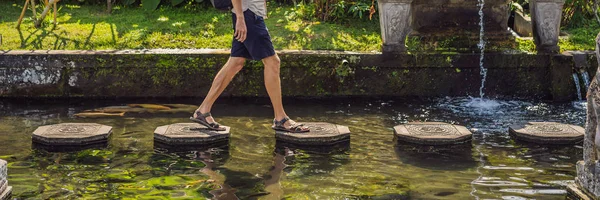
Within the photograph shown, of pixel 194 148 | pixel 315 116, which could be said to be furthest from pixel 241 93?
pixel 194 148

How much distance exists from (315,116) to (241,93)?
3.88ft

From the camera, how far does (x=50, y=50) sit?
28.5 ft

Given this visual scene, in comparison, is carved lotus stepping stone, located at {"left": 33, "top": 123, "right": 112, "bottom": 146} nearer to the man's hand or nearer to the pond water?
the pond water

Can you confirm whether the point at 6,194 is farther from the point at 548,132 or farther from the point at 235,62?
the point at 548,132

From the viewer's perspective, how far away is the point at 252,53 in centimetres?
641

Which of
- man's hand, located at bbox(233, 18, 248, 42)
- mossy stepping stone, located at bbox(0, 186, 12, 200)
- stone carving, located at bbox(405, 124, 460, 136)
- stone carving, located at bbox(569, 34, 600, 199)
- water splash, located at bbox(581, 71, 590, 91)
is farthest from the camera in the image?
water splash, located at bbox(581, 71, 590, 91)

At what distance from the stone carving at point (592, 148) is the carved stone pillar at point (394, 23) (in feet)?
12.8

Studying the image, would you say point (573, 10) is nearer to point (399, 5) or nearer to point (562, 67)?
point (562, 67)

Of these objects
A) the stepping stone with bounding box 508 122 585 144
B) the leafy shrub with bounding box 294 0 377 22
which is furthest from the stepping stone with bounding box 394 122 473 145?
the leafy shrub with bounding box 294 0 377 22

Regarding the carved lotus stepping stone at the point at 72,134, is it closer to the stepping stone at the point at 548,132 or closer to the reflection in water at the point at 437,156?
the reflection in water at the point at 437,156

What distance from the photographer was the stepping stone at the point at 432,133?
21.3 ft

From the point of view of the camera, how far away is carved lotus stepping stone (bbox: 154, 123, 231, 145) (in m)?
6.45

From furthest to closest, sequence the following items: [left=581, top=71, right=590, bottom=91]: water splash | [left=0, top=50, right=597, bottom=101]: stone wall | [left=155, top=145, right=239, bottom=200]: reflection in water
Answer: [left=581, top=71, right=590, bottom=91]: water splash, [left=0, top=50, right=597, bottom=101]: stone wall, [left=155, top=145, right=239, bottom=200]: reflection in water

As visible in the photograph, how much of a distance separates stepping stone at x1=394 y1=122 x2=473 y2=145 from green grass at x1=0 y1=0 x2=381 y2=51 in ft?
7.79
